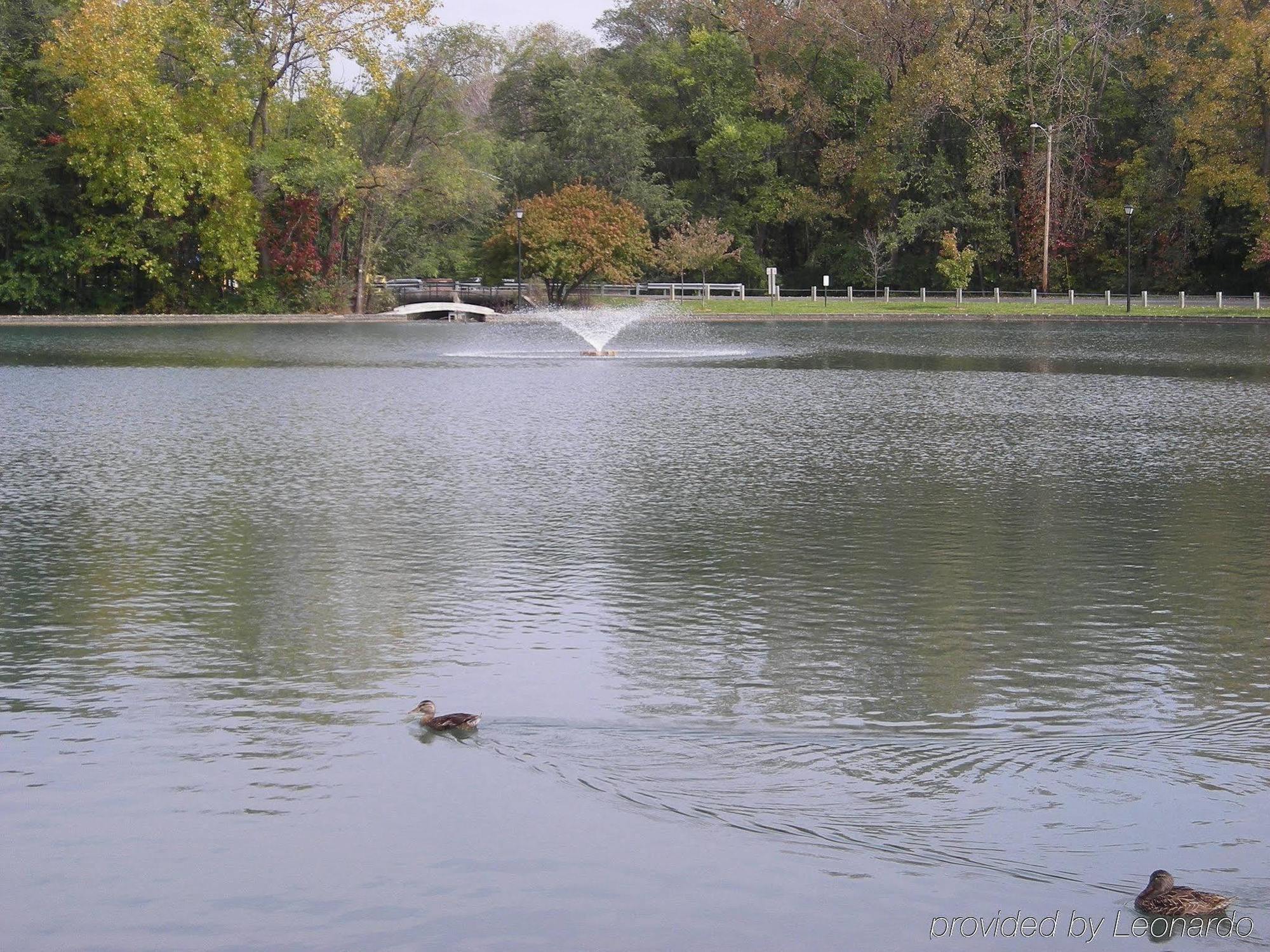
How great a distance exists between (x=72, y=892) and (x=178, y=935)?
2.12 feet

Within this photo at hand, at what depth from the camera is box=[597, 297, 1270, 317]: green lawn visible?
5734 centimetres

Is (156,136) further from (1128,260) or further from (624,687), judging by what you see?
(624,687)

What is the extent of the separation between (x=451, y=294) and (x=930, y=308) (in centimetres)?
2288

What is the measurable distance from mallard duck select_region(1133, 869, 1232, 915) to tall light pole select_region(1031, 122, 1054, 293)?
207 ft

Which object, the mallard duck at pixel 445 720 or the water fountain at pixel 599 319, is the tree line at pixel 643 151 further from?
the mallard duck at pixel 445 720

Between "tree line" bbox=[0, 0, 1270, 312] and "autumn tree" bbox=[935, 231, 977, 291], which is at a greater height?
"tree line" bbox=[0, 0, 1270, 312]

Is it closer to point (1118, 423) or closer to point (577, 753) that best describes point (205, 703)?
point (577, 753)

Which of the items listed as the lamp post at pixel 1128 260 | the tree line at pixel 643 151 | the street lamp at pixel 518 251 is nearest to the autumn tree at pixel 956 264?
the tree line at pixel 643 151

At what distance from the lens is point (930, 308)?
63.0 metres

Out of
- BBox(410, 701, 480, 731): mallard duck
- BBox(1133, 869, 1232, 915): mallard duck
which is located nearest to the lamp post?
BBox(410, 701, 480, 731): mallard duck

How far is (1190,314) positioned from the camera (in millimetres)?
56844

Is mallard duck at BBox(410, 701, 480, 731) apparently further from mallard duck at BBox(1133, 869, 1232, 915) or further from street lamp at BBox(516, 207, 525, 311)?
street lamp at BBox(516, 207, 525, 311)

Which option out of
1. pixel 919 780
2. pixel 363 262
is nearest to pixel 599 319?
pixel 363 262

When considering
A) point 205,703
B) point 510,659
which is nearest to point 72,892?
point 205,703
